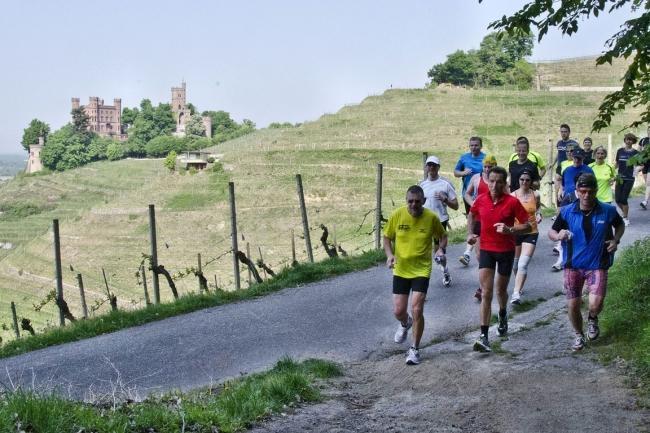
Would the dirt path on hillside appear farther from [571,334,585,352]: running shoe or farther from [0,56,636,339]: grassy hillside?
[0,56,636,339]: grassy hillside

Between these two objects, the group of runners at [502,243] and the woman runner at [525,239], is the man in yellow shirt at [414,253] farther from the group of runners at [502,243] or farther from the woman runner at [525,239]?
the woman runner at [525,239]

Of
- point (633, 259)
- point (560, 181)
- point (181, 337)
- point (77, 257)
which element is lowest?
point (77, 257)

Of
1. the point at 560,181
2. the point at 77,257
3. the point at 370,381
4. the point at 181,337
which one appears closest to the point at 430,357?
the point at 370,381

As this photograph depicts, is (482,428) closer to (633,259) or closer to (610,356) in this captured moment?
(610,356)

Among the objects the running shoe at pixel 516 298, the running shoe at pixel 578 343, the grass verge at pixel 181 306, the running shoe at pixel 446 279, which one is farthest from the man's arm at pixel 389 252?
the grass verge at pixel 181 306

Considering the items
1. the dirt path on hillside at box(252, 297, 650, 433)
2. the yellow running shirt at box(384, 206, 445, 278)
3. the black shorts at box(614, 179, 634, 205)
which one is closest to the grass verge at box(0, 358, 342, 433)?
the dirt path on hillside at box(252, 297, 650, 433)

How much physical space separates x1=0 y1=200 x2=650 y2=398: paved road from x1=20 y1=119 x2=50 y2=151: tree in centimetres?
18674

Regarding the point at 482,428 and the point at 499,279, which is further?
the point at 499,279

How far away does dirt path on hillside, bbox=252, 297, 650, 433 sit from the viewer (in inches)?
232

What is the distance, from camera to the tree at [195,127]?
182788 millimetres

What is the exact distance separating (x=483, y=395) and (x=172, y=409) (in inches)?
102

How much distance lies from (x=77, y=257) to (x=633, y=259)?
48182 millimetres

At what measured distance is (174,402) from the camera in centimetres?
612

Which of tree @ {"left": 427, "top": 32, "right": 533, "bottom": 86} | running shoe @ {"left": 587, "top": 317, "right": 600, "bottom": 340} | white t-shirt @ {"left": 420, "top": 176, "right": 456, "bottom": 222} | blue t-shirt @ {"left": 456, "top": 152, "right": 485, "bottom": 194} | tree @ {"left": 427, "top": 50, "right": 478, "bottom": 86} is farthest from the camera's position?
tree @ {"left": 427, "top": 50, "right": 478, "bottom": 86}
